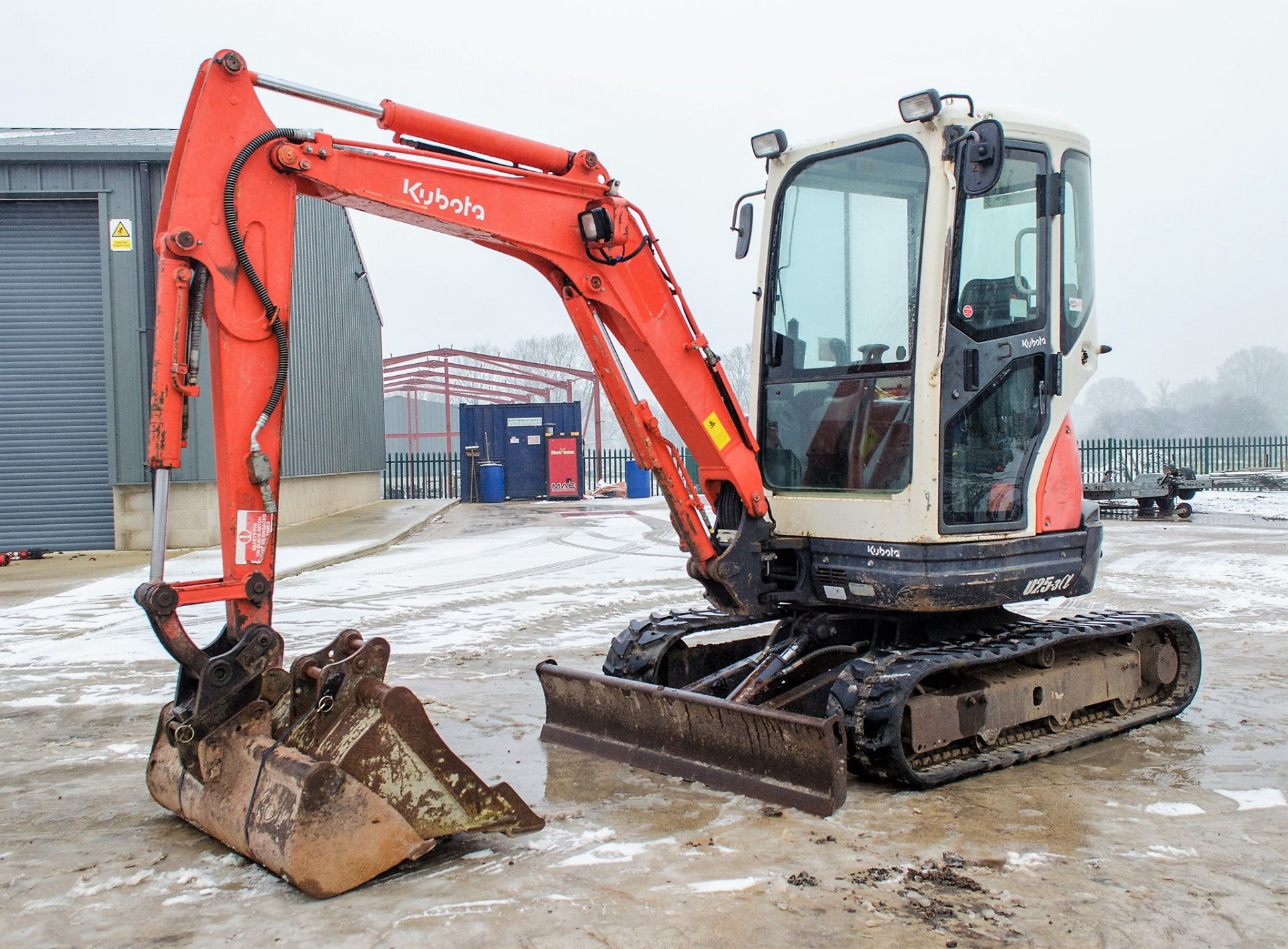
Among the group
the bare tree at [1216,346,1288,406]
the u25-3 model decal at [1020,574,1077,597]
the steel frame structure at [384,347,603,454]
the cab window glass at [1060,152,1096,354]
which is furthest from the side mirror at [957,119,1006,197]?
the bare tree at [1216,346,1288,406]

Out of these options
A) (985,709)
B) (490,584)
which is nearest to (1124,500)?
(490,584)

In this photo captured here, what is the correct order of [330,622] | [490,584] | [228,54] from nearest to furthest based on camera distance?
[228,54]
[330,622]
[490,584]

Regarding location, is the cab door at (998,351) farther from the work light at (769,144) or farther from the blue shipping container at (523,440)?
the blue shipping container at (523,440)

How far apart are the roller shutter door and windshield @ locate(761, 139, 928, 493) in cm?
1406

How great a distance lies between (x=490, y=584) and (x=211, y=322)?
8348mm

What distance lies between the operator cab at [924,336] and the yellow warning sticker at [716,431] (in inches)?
19.1

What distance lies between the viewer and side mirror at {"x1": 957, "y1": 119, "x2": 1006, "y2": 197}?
5153 mm

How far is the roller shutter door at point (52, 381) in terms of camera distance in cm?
1731

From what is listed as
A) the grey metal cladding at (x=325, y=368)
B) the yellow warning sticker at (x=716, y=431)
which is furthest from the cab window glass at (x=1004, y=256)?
the grey metal cladding at (x=325, y=368)

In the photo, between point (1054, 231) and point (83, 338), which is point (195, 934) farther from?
point (83, 338)

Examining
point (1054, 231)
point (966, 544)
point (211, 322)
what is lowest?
point (966, 544)

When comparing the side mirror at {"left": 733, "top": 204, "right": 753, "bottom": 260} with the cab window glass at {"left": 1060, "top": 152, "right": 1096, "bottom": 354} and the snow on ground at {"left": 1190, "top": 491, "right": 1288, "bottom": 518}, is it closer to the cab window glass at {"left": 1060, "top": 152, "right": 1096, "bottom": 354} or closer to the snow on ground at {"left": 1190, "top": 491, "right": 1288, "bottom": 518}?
the cab window glass at {"left": 1060, "top": 152, "right": 1096, "bottom": 354}

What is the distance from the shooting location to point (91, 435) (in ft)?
57.3

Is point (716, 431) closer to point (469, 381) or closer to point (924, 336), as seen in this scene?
point (924, 336)
